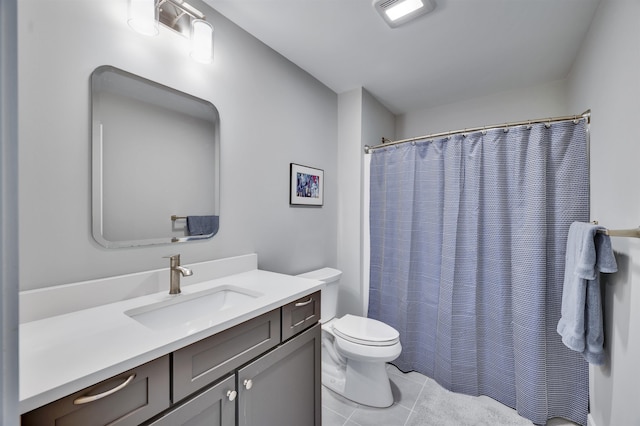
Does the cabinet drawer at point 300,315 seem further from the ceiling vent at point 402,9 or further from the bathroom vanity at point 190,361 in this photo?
the ceiling vent at point 402,9

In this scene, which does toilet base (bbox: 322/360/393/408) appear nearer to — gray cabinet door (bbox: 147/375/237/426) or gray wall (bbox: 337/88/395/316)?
gray wall (bbox: 337/88/395/316)

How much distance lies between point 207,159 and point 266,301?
2.76 ft

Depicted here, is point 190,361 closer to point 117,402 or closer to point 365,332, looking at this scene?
point 117,402

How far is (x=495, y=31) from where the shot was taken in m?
1.73

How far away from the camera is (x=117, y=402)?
0.69 m

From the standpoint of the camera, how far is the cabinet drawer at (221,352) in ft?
2.71

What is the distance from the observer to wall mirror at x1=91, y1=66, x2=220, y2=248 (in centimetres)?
113

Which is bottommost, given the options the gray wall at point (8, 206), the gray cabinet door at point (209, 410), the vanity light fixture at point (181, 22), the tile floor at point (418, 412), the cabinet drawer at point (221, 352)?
the tile floor at point (418, 412)

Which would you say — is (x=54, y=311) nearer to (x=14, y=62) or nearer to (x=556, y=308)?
(x=14, y=62)

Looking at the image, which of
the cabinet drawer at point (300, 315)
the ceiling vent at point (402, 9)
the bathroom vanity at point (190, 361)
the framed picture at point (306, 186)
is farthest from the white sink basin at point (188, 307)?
the ceiling vent at point (402, 9)

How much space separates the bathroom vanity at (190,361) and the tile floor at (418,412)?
1.41 feet

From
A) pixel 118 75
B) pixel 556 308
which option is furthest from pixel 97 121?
pixel 556 308

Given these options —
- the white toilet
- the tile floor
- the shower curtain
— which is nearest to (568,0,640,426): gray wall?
the shower curtain

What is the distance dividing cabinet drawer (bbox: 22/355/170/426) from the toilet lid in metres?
1.20
